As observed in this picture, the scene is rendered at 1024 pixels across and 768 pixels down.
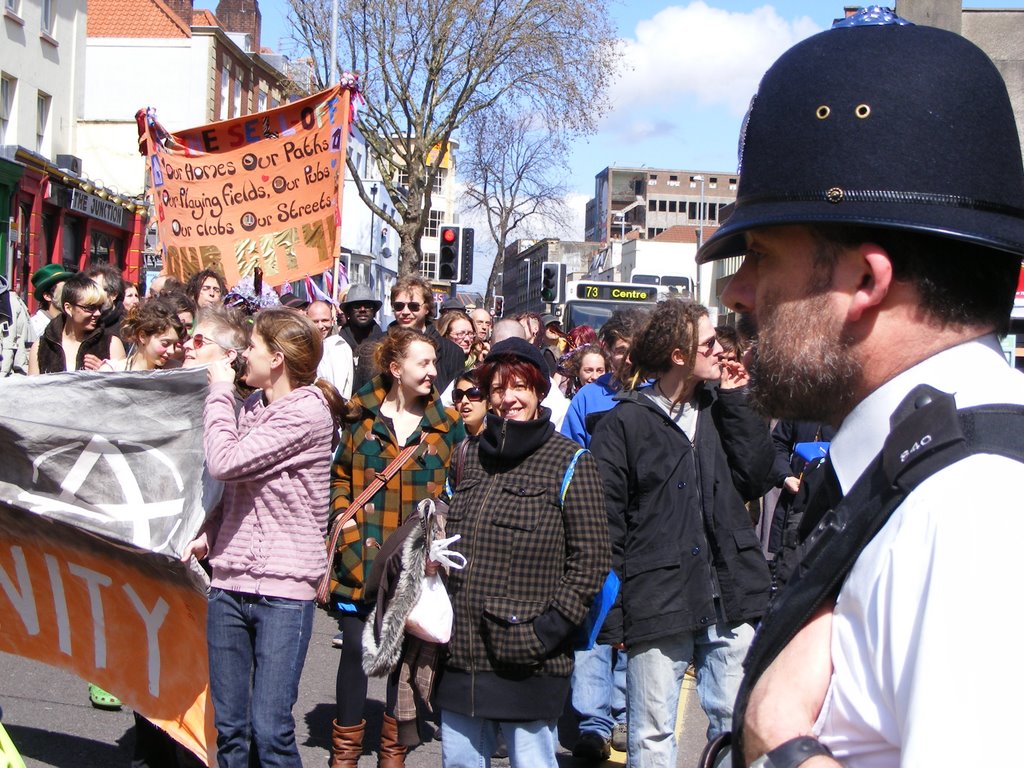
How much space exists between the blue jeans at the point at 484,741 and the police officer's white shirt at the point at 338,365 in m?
4.45

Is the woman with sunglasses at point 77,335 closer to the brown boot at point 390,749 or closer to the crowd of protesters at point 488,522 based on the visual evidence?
the crowd of protesters at point 488,522

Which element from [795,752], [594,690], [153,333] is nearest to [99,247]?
[153,333]

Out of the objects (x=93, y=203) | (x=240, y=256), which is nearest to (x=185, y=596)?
(x=240, y=256)

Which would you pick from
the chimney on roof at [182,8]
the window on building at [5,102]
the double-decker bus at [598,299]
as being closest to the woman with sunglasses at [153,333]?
the double-decker bus at [598,299]

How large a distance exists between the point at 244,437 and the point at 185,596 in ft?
2.59

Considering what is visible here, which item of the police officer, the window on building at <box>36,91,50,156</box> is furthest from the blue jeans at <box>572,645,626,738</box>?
the window on building at <box>36,91,50,156</box>

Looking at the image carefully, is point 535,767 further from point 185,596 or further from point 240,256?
point 240,256

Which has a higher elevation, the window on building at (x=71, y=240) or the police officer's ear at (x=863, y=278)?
the window on building at (x=71, y=240)

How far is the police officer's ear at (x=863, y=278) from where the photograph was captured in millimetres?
1261

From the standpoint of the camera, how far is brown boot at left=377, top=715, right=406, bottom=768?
5105mm

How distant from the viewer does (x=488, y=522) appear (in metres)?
4.04

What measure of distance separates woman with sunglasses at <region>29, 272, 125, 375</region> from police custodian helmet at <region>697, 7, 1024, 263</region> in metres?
5.57

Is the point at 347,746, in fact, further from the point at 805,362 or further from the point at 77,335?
the point at 805,362

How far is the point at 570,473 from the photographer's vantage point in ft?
13.5
